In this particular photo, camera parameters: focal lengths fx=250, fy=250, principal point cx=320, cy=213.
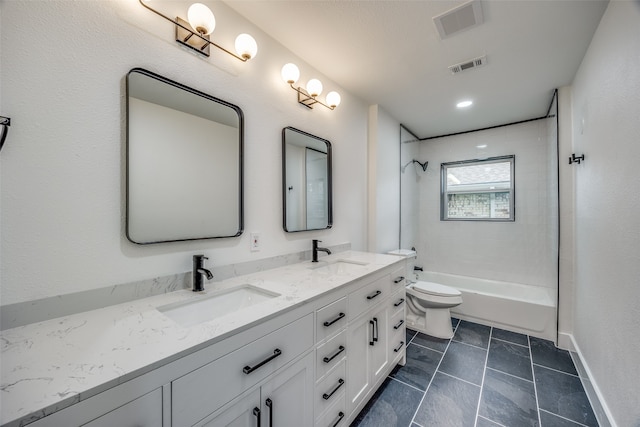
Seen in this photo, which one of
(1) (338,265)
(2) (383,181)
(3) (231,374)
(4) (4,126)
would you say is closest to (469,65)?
(2) (383,181)

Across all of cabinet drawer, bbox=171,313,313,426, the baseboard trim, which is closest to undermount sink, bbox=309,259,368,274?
cabinet drawer, bbox=171,313,313,426

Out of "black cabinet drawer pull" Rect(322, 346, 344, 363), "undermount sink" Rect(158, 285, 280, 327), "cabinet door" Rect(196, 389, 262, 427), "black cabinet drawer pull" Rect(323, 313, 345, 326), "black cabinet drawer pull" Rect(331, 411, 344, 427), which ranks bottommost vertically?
"black cabinet drawer pull" Rect(331, 411, 344, 427)

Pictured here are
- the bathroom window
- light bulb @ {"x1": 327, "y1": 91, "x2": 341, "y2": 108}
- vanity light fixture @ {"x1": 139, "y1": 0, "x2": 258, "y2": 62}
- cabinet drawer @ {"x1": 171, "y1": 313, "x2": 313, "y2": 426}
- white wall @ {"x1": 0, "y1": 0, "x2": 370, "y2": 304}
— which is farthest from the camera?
the bathroom window

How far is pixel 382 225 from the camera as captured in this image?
2.77 m

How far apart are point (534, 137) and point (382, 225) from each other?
232 cm

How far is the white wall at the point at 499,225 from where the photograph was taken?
10.2 ft

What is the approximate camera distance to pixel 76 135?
3.05 ft

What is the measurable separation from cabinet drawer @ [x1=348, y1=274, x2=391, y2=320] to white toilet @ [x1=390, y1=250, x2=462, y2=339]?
0.79m

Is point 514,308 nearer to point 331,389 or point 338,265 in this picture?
point 338,265

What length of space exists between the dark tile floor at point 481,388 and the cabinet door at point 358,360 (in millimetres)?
191

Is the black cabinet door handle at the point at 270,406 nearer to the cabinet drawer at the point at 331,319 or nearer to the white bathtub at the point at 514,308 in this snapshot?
the cabinet drawer at the point at 331,319

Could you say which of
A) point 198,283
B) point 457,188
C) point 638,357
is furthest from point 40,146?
point 457,188

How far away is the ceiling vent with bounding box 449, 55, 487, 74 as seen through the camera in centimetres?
191

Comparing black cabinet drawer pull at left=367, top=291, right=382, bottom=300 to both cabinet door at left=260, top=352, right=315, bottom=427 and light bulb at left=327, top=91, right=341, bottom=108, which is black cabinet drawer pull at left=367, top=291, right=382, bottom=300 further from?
light bulb at left=327, top=91, right=341, bottom=108
